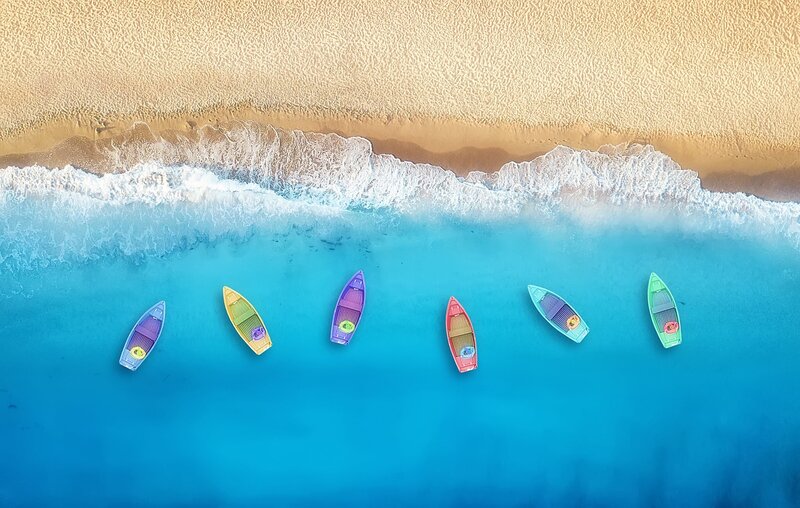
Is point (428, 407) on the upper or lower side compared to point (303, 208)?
lower

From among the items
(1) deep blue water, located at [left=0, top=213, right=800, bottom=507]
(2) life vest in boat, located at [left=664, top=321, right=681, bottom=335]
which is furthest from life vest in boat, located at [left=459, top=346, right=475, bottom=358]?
(2) life vest in boat, located at [left=664, top=321, right=681, bottom=335]

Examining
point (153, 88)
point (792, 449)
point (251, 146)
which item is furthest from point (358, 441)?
point (792, 449)

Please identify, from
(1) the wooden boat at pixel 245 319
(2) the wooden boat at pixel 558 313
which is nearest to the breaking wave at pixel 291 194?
(1) the wooden boat at pixel 245 319

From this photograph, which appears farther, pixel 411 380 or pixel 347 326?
pixel 411 380

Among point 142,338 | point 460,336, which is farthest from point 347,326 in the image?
point 142,338

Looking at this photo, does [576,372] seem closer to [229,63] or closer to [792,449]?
[792,449]

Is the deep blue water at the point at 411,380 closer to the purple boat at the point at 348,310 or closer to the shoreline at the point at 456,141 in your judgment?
the purple boat at the point at 348,310

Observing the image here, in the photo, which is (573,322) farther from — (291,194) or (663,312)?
(291,194)
